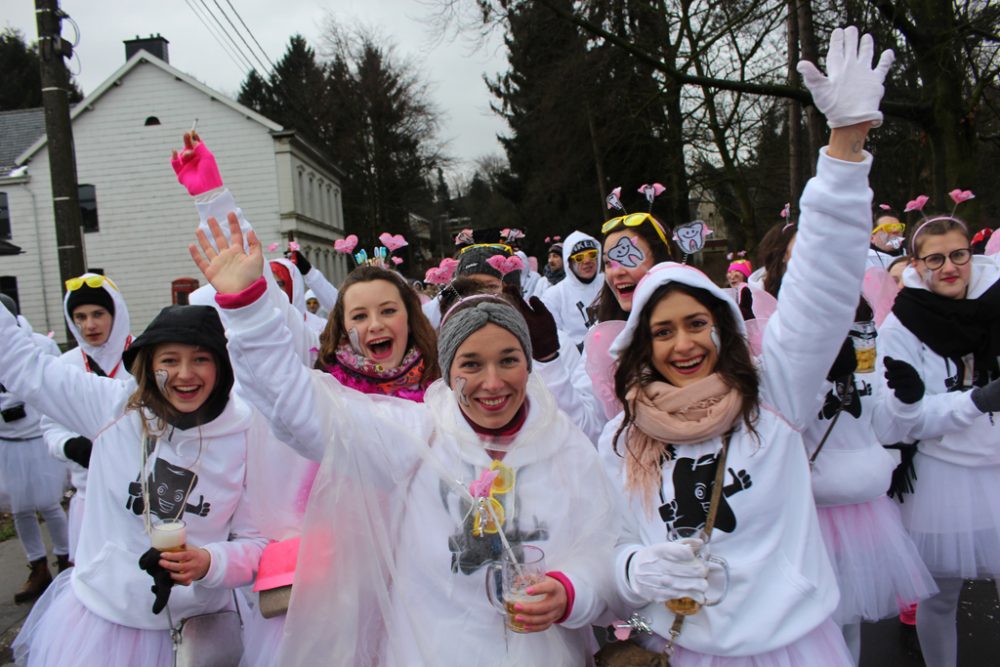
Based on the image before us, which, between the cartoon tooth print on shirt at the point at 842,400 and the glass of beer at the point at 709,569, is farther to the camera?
the cartoon tooth print on shirt at the point at 842,400

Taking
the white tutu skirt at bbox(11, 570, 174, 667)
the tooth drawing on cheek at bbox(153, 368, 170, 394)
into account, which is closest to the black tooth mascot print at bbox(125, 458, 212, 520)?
the tooth drawing on cheek at bbox(153, 368, 170, 394)

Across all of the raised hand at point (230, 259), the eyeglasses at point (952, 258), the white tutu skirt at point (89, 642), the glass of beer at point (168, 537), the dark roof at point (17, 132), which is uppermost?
the dark roof at point (17, 132)

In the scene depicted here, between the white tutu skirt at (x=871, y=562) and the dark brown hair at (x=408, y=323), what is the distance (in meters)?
1.97

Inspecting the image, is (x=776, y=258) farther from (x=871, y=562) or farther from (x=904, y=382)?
(x=871, y=562)

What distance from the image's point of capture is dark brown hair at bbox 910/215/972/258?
141 inches

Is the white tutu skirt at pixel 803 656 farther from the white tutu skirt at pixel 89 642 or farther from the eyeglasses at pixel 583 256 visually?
the eyeglasses at pixel 583 256

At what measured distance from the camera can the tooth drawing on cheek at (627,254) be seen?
364 centimetres

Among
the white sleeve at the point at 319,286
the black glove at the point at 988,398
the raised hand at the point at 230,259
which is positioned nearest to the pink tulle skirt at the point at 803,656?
the black glove at the point at 988,398

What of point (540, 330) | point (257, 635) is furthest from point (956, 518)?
point (257, 635)

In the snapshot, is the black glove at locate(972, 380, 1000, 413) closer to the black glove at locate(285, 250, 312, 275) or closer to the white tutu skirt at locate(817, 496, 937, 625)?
the white tutu skirt at locate(817, 496, 937, 625)

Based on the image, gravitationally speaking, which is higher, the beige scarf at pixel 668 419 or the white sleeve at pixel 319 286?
the white sleeve at pixel 319 286

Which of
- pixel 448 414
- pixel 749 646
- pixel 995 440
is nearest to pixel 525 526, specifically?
pixel 448 414

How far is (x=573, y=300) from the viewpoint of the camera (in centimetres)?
704

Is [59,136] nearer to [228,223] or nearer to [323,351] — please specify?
[323,351]
